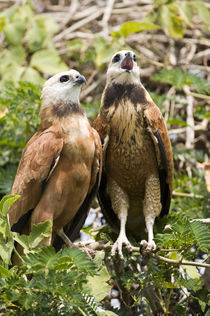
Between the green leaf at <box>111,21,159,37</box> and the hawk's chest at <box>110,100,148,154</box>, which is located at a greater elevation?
the green leaf at <box>111,21,159,37</box>

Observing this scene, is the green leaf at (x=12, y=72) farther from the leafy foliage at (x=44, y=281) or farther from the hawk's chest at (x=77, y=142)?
the leafy foliage at (x=44, y=281)

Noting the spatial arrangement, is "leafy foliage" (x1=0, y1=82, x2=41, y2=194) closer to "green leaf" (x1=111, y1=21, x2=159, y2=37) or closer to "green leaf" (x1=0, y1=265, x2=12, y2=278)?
"green leaf" (x1=111, y1=21, x2=159, y2=37)

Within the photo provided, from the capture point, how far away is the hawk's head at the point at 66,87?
3453mm

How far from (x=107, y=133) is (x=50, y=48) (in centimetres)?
207

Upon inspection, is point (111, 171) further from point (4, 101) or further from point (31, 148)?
point (4, 101)

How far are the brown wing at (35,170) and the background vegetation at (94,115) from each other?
0.43 m

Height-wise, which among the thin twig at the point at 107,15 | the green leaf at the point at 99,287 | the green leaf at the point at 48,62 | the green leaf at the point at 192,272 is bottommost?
the green leaf at the point at 192,272

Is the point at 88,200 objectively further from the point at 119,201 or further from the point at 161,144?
the point at 161,144

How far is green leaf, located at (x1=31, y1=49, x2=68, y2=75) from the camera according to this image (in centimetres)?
518

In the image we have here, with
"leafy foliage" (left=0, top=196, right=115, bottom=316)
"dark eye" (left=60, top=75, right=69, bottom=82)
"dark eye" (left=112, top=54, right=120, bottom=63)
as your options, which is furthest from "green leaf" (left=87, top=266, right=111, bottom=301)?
"dark eye" (left=112, top=54, right=120, bottom=63)

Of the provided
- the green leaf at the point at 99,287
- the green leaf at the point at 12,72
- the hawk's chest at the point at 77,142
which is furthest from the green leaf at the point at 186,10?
the green leaf at the point at 99,287

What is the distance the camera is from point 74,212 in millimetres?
3443

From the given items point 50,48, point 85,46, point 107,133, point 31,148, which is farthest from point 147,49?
point 31,148

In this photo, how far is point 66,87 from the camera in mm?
3459
